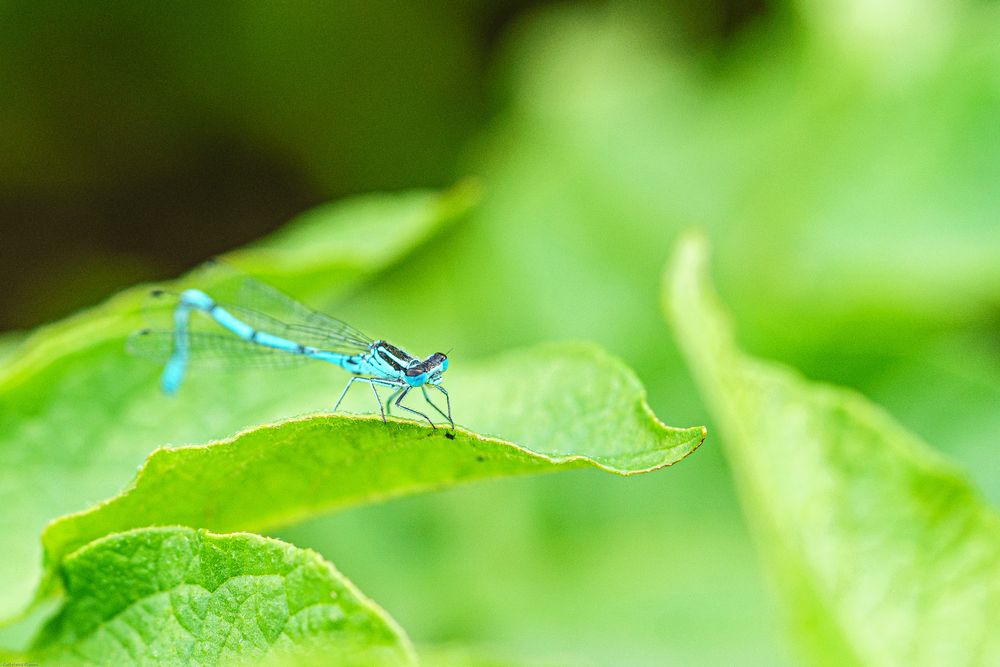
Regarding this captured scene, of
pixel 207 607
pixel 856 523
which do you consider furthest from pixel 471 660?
pixel 856 523

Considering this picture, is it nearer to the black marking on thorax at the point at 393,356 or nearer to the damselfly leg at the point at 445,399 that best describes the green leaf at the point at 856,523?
the damselfly leg at the point at 445,399

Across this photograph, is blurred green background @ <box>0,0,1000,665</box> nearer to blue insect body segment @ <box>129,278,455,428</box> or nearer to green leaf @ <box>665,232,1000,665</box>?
blue insect body segment @ <box>129,278,455,428</box>

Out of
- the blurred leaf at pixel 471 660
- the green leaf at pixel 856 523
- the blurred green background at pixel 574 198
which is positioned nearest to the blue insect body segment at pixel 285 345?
the blurred leaf at pixel 471 660

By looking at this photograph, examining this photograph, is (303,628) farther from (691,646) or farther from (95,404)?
(691,646)

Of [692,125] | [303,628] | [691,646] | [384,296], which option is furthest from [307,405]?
[692,125]

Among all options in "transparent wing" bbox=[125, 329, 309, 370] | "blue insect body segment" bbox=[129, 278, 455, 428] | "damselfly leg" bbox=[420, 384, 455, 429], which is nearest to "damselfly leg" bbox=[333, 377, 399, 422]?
"blue insect body segment" bbox=[129, 278, 455, 428]

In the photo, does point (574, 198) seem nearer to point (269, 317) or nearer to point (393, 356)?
point (269, 317)

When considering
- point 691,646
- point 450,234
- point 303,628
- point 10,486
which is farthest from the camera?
point 450,234
